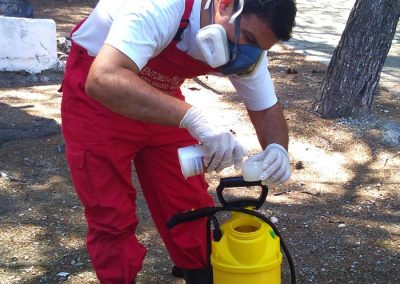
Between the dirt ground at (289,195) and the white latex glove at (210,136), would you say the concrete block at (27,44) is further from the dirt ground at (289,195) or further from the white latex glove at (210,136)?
the white latex glove at (210,136)

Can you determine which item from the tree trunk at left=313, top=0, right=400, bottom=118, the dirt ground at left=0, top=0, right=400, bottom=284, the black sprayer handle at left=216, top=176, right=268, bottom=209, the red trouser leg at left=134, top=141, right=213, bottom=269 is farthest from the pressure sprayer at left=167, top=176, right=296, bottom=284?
the tree trunk at left=313, top=0, right=400, bottom=118

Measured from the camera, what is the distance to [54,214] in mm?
3844

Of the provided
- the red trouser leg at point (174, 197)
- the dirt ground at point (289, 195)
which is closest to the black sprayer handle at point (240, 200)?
the red trouser leg at point (174, 197)

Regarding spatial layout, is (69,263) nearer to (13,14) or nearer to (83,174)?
(83,174)

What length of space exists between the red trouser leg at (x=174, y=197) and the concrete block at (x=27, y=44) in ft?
14.6

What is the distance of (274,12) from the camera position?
2023mm

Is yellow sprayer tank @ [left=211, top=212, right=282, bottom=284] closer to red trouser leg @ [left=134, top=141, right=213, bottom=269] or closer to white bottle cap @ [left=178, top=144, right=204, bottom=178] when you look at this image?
white bottle cap @ [left=178, top=144, right=204, bottom=178]

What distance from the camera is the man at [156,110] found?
1991mm

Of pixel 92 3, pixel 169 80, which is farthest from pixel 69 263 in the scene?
pixel 92 3

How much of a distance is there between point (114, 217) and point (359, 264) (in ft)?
4.84

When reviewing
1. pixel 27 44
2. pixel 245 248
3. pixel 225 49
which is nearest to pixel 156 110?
pixel 225 49

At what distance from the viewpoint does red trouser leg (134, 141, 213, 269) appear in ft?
8.54

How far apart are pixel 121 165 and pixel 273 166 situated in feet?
2.14

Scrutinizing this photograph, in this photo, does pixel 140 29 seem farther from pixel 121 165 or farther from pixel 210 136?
pixel 121 165
